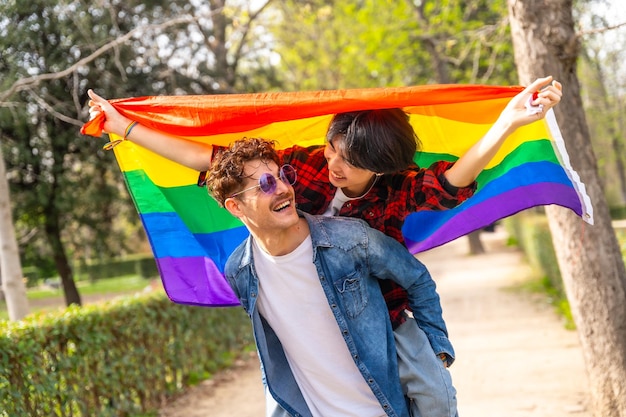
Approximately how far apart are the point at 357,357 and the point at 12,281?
5.24 meters

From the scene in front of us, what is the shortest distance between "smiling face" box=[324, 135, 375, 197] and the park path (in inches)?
162

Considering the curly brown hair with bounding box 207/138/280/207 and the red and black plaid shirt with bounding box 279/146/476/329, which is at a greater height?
the curly brown hair with bounding box 207/138/280/207

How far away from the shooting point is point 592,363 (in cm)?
509

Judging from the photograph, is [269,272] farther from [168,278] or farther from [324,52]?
[324,52]

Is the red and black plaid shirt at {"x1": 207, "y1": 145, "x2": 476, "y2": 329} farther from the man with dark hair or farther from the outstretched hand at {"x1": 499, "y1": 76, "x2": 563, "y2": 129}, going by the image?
the outstretched hand at {"x1": 499, "y1": 76, "x2": 563, "y2": 129}

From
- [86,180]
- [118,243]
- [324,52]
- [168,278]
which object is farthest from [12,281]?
[324,52]

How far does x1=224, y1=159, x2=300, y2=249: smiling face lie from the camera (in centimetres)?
255

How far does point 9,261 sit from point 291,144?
4378mm

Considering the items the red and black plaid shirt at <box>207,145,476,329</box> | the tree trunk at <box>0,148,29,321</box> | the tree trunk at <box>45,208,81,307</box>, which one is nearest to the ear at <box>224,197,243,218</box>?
the red and black plaid shirt at <box>207,145,476,329</box>

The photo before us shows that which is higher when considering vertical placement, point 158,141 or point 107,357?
point 158,141

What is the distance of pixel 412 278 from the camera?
2.62 meters

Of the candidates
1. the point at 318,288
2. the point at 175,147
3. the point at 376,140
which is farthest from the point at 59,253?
the point at 376,140

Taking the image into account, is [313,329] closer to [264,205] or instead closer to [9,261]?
[264,205]

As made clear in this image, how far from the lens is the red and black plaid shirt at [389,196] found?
8.74 ft
